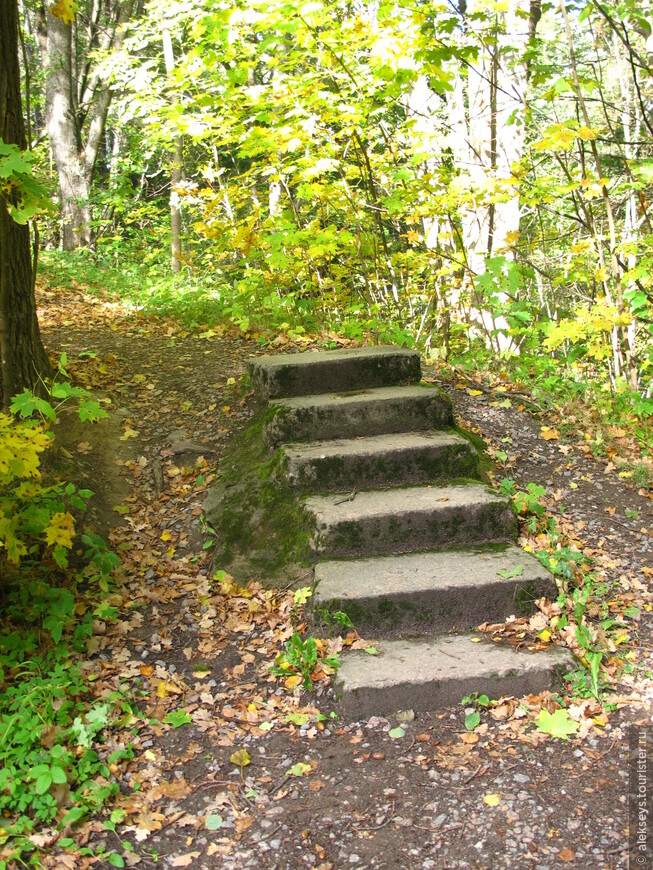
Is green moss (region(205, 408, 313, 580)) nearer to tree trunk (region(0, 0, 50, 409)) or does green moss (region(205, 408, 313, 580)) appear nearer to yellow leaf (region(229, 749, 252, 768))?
yellow leaf (region(229, 749, 252, 768))

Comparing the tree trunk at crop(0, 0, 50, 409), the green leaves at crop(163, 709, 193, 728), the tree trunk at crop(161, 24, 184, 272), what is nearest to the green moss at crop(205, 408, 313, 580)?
the green leaves at crop(163, 709, 193, 728)

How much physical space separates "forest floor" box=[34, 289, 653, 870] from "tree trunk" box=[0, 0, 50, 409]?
83 cm

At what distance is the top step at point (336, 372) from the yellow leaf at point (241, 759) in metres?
2.69

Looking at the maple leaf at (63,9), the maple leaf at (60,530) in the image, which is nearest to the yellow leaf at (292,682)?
the maple leaf at (60,530)

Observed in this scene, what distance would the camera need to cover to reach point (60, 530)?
3.34m

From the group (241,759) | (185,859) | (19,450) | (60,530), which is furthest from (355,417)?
(185,859)

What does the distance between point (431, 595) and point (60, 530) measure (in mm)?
1896

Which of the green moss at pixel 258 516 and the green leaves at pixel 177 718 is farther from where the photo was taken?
the green moss at pixel 258 516

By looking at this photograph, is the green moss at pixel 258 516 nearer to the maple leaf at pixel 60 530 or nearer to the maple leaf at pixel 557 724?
the maple leaf at pixel 60 530

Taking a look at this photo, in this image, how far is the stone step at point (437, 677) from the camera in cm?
307

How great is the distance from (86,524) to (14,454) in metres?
1.19

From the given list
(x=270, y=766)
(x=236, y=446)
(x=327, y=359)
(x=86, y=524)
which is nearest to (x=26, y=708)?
(x=270, y=766)

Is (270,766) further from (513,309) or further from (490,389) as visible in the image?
(513,309)

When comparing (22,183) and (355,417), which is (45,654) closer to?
(22,183)
